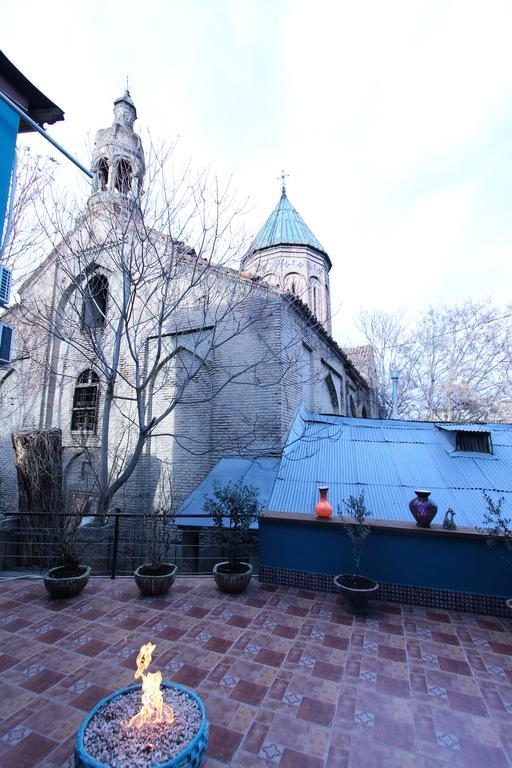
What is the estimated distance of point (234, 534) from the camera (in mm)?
5355

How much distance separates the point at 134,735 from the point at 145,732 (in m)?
0.06

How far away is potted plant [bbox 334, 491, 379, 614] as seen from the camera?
14.6ft

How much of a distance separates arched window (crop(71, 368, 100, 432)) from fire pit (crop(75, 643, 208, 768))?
32.1 ft

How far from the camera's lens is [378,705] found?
2.89m

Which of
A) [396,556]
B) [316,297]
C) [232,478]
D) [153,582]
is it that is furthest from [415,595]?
[316,297]

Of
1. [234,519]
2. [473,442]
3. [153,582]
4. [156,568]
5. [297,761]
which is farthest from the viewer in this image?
[473,442]

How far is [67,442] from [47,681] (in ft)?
30.2

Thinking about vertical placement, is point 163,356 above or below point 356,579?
above

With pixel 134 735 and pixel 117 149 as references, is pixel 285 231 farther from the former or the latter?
pixel 134 735

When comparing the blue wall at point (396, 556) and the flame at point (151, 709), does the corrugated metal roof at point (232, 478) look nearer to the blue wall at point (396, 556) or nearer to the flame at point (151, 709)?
the blue wall at point (396, 556)

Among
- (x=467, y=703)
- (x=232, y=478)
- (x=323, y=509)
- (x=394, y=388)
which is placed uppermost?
(x=394, y=388)

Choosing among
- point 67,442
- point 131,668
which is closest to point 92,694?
point 131,668

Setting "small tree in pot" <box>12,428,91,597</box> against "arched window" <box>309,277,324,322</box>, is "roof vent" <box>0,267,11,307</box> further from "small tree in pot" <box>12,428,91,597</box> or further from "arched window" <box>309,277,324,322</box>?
"arched window" <box>309,277,324,322</box>

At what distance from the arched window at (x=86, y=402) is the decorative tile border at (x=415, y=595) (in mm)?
7948
